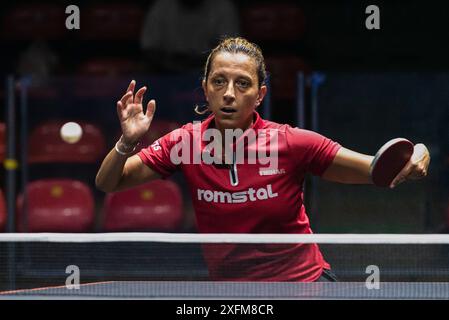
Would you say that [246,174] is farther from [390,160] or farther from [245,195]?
[390,160]

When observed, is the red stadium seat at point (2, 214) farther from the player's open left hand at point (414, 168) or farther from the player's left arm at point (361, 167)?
the player's open left hand at point (414, 168)

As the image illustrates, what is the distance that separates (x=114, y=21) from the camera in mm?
8836

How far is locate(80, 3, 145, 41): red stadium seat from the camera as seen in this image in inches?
348

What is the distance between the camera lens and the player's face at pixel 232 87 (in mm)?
3570

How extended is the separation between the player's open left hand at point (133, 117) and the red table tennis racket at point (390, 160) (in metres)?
0.80

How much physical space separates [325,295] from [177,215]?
3.76m

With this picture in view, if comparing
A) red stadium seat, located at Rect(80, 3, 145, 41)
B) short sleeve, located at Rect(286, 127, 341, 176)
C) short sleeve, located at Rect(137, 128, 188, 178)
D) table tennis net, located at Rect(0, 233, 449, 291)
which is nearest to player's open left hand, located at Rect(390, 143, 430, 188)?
short sleeve, located at Rect(286, 127, 341, 176)

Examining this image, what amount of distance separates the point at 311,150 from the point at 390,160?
0.37m

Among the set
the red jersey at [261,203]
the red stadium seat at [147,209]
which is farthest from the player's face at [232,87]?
the red stadium seat at [147,209]

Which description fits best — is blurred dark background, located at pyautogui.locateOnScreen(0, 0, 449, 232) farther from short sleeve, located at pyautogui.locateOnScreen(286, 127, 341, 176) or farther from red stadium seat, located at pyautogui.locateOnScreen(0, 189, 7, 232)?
short sleeve, located at pyautogui.locateOnScreen(286, 127, 341, 176)

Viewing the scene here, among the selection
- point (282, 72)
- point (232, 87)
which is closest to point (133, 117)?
point (232, 87)

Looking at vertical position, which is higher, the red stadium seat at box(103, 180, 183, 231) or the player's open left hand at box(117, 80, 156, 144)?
the player's open left hand at box(117, 80, 156, 144)

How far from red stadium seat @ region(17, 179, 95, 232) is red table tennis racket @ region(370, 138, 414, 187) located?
12.9 ft
